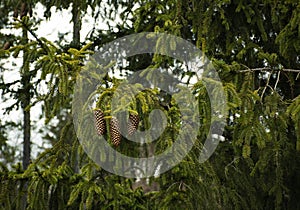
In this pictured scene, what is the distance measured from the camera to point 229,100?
350 centimetres

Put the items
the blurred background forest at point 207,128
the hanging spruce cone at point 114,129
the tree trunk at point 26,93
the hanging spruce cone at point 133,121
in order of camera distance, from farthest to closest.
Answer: the blurred background forest at point 207,128
the tree trunk at point 26,93
the hanging spruce cone at point 133,121
the hanging spruce cone at point 114,129

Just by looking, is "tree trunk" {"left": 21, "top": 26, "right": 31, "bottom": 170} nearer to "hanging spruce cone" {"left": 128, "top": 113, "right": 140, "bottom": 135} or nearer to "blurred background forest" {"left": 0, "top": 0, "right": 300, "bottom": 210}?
"blurred background forest" {"left": 0, "top": 0, "right": 300, "bottom": 210}

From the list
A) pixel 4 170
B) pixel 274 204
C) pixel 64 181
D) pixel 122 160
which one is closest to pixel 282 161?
pixel 274 204

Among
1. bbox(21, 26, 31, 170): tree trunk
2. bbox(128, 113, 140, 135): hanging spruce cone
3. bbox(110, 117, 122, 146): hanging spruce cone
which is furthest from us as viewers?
bbox(21, 26, 31, 170): tree trunk

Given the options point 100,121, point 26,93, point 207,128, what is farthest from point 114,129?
point 26,93

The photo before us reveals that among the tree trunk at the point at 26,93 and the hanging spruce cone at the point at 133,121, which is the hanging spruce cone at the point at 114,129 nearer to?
the hanging spruce cone at the point at 133,121

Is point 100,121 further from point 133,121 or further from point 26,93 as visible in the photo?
point 26,93

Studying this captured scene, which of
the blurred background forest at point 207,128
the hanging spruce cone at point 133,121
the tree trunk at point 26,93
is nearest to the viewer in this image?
the hanging spruce cone at point 133,121

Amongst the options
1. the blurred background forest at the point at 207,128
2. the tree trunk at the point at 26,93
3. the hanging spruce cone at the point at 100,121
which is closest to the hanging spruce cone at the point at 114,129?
the hanging spruce cone at the point at 100,121

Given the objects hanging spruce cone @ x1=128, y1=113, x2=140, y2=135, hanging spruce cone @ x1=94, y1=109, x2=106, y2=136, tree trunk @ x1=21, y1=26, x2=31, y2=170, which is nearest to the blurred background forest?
tree trunk @ x1=21, y1=26, x2=31, y2=170

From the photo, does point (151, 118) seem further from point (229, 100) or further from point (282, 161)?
point (282, 161)

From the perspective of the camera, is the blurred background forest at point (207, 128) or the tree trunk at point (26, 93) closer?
the tree trunk at point (26, 93)

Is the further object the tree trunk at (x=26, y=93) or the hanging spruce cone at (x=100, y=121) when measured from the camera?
the tree trunk at (x=26, y=93)

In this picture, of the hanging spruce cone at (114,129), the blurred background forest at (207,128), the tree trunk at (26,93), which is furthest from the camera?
the blurred background forest at (207,128)
